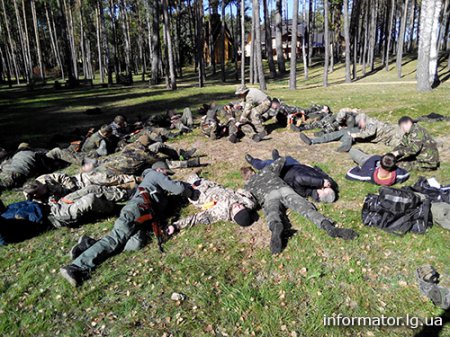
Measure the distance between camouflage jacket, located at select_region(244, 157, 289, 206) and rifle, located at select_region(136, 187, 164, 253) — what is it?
7.09ft

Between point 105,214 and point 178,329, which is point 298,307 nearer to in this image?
point 178,329

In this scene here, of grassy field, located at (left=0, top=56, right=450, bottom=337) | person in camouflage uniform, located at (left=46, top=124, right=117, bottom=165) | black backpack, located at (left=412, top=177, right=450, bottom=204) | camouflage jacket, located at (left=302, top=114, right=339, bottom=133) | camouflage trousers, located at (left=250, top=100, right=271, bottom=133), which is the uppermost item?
camouflage trousers, located at (left=250, top=100, right=271, bottom=133)

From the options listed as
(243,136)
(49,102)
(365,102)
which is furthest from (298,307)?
(49,102)

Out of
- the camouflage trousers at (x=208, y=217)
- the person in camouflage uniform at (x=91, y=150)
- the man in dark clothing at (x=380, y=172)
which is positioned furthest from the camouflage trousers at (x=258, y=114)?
the camouflage trousers at (x=208, y=217)

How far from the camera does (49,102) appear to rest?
2300cm

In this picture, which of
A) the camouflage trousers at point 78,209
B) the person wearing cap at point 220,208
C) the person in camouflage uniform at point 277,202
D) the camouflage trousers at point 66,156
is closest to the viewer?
the person in camouflage uniform at point 277,202

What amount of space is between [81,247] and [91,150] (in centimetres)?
644

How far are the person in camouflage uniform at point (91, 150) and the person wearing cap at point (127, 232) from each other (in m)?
4.82

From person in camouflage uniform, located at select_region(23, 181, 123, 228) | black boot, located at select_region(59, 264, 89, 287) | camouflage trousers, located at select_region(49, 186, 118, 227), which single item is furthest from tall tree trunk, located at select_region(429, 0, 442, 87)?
black boot, located at select_region(59, 264, 89, 287)

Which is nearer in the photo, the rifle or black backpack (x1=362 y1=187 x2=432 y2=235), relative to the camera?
black backpack (x1=362 y1=187 x2=432 y2=235)

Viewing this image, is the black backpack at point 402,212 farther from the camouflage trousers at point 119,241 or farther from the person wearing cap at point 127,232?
the camouflage trousers at point 119,241

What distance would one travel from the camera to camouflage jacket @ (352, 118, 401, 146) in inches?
362

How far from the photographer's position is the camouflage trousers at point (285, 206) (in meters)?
5.59

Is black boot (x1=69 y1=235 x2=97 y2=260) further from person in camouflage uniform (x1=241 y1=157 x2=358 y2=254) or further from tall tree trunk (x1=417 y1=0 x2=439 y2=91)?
tall tree trunk (x1=417 y1=0 x2=439 y2=91)
